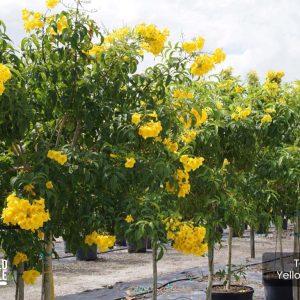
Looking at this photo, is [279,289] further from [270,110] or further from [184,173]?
[184,173]

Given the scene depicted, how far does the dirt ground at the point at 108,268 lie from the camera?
25.4 feet

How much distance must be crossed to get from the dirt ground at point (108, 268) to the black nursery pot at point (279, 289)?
2.71 feet

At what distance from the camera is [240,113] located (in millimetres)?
4137

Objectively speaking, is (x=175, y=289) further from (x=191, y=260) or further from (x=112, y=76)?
(x=112, y=76)

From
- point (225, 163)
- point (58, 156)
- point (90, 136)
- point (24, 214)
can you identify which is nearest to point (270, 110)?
point (225, 163)

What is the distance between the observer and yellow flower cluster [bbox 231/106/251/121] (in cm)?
411

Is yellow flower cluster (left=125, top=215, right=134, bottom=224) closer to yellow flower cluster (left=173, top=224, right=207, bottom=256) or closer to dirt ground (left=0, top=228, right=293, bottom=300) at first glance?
yellow flower cluster (left=173, top=224, right=207, bottom=256)

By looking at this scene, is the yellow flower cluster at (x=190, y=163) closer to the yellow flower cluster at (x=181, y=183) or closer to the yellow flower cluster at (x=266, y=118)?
the yellow flower cluster at (x=181, y=183)

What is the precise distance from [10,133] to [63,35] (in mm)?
→ 548

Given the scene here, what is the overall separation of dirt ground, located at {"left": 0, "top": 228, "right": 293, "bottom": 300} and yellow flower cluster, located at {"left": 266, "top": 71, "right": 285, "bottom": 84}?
2.47 meters

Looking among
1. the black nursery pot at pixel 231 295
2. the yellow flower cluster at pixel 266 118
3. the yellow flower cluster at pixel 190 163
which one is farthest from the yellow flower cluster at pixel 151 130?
the black nursery pot at pixel 231 295

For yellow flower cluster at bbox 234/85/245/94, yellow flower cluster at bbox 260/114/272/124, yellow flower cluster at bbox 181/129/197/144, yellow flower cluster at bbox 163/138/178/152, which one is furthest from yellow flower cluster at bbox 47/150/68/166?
yellow flower cluster at bbox 234/85/245/94

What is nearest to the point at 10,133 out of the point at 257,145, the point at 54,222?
the point at 54,222

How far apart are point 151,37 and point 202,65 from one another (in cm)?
32
